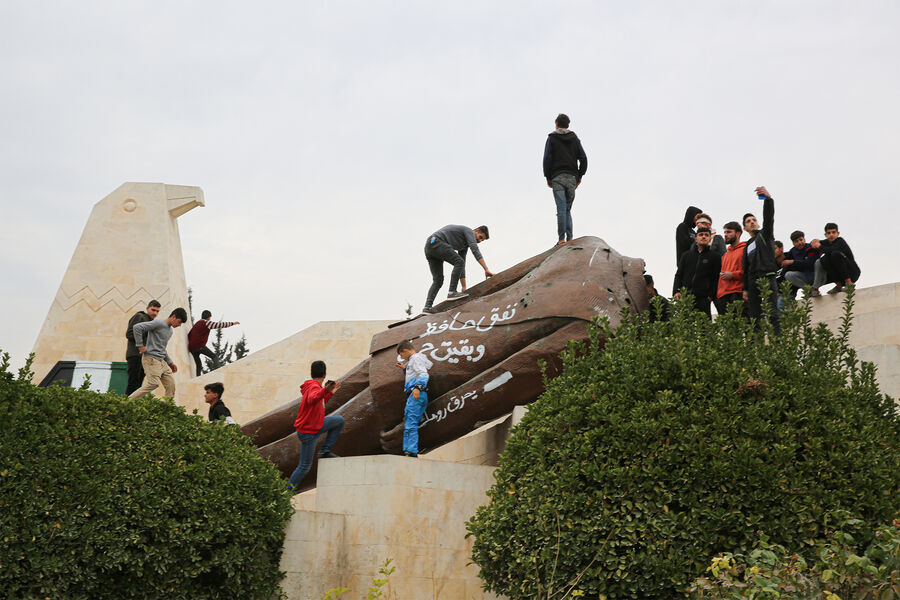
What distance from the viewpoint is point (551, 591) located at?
657 centimetres

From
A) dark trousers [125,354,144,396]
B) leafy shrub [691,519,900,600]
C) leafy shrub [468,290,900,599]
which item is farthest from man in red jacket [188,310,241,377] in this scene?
leafy shrub [691,519,900,600]

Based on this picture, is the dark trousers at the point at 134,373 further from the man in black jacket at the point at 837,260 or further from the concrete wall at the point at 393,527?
the man in black jacket at the point at 837,260

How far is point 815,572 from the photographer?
5656 millimetres

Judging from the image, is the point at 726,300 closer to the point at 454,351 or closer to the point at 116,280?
the point at 454,351

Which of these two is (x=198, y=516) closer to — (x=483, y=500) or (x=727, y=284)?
(x=483, y=500)

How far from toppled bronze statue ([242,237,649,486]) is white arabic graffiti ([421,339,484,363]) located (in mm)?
10

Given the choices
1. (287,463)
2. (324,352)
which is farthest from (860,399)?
(324,352)

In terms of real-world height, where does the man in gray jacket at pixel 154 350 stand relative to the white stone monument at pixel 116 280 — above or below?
below

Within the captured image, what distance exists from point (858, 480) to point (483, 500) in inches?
146

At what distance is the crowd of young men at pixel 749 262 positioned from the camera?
948cm

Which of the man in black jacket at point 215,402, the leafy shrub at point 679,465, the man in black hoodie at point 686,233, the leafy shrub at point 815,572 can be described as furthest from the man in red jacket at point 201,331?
the leafy shrub at point 815,572

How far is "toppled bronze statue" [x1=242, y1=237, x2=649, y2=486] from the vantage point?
32.2ft

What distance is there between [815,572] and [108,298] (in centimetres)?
1478

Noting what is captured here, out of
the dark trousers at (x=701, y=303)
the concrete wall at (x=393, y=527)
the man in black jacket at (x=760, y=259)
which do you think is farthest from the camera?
the dark trousers at (x=701, y=303)
